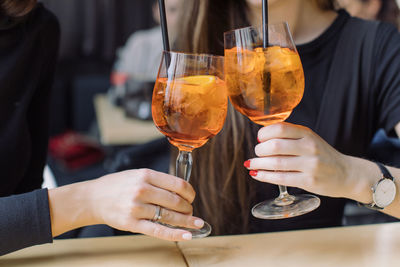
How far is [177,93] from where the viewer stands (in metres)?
0.82

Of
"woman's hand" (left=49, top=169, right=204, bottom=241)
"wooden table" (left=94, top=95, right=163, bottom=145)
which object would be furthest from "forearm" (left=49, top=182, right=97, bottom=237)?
"wooden table" (left=94, top=95, right=163, bottom=145)

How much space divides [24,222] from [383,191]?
735 millimetres

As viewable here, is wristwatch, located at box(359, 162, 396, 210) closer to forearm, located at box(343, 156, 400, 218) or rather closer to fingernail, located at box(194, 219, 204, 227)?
forearm, located at box(343, 156, 400, 218)

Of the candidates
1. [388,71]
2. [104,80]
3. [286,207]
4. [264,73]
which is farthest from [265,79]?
[104,80]

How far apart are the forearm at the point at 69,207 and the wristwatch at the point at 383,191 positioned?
0.59 meters

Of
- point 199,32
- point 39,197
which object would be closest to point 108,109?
point 199,32

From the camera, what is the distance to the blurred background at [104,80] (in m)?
2.62

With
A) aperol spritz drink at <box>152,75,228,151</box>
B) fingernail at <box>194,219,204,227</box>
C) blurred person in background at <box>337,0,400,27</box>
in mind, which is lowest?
fingernail at <box>194,219,204,227</box>

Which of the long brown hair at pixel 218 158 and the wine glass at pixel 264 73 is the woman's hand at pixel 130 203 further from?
the long brown hair at pixel 218 158

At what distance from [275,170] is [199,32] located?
2.03 feet

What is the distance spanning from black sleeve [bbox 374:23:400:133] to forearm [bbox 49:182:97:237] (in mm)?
864

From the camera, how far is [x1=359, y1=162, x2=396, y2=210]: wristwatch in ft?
3.10

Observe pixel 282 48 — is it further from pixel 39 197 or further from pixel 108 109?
pixel 108 109

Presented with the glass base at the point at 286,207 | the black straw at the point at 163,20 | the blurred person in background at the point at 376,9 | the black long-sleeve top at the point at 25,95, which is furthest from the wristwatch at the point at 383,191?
the blurred person in background at the point at 376,9
